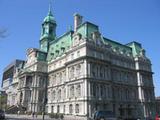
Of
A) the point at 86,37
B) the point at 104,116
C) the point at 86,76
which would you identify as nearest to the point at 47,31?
the point at 86,37

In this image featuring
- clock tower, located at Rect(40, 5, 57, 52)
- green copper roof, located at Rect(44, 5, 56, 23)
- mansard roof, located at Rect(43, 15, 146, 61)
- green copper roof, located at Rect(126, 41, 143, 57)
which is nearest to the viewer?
mansard roof, located at Rect(43, 15, 146, 61)

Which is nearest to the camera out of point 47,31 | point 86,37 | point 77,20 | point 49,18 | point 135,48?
point 86,37

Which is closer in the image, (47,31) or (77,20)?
(77,20)

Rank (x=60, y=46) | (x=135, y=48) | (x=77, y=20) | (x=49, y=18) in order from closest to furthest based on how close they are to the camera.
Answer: (x=77, y=20) → (x=60, y=46) → (x=135, y=48) → (x=49, y=18)

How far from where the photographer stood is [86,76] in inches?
2192

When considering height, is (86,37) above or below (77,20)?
below

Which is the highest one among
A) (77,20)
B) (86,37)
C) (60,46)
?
(77,20)

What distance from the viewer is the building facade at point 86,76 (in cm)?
5731

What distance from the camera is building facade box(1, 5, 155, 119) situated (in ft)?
188

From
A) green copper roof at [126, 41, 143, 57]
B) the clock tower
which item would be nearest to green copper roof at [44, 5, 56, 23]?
the clock tower

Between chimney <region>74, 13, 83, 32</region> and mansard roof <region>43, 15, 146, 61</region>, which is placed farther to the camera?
chimney <region>74, 13, 83, 32</region>

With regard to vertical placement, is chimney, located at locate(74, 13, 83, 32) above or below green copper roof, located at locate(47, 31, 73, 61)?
above

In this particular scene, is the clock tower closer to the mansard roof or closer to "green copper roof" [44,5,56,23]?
"green copper roof" [44,5,56,23]

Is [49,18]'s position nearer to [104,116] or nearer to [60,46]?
[60,46]
